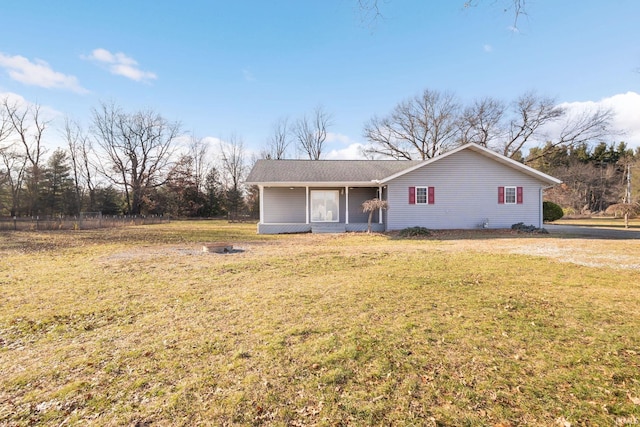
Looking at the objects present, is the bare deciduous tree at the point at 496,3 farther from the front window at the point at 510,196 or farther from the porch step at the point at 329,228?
the front window at the point at 510,196

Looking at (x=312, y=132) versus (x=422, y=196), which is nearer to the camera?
(x=422, y=196)

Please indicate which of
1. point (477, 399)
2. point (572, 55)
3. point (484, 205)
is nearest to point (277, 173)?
point (484, 205)

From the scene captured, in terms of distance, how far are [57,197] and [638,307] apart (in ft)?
141

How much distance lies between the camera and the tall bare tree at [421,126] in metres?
33.7

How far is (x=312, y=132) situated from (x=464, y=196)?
27042 millimetres

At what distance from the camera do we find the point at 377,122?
3534cm

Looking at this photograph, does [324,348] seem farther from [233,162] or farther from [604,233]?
[233,162]

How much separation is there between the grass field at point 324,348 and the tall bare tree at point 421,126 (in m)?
29.5

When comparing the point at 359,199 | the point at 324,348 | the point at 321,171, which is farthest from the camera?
the point at 321,171

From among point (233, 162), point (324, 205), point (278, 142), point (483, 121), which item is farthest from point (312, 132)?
point (324, 205)

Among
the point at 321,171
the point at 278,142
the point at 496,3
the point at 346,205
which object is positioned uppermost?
the point at 278,142

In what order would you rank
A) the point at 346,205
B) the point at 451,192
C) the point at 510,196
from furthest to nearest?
the point at 346,205
the point at 510,196
the point at 451,192

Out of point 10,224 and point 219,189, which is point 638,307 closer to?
point 10,224

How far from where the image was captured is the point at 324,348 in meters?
3.22
